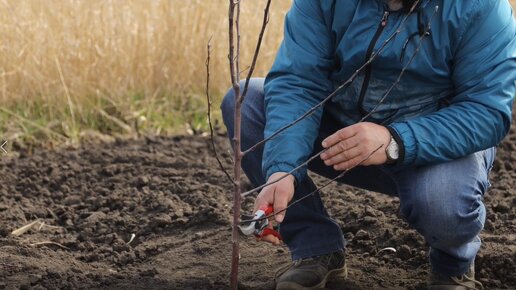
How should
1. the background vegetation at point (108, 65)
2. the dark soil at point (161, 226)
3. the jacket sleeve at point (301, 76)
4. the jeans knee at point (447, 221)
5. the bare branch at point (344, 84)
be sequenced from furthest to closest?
1. the background vegetation at point (108, 65)
2. the dark soil at point (161, 226)
3. the jacket sleeve at point (301, 76)
4. the jeans knee at point (447, 221)
5. the bare branch at point (344, 84)

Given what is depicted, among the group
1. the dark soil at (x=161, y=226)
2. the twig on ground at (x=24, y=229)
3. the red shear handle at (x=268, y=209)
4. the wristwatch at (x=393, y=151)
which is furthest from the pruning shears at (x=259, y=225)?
the twig on ground at (x=24, y=229)

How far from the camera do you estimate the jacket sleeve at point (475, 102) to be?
125 inches

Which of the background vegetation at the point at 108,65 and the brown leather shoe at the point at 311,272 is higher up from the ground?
the background vegetation at the point at 108,65

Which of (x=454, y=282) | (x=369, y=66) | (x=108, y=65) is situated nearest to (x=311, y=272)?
(x=454, y=282)

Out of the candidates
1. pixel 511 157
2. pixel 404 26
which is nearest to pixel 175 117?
pixel 511 157

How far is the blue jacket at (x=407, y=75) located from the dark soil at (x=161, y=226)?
2.06 ft

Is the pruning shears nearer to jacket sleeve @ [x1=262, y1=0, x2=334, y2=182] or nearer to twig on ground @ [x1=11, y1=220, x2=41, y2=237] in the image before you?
jacket sleeve @ [x1=262, y1=0, x2=334, y2=182]

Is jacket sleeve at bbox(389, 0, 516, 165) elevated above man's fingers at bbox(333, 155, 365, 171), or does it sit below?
above

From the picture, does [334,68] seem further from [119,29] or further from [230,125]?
[119,29]

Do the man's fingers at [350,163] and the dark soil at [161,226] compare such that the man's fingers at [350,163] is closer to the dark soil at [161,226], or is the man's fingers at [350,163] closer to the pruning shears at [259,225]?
the pruning shears at [259,225]

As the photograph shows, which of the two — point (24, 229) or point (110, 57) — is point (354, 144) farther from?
point (110, 57)

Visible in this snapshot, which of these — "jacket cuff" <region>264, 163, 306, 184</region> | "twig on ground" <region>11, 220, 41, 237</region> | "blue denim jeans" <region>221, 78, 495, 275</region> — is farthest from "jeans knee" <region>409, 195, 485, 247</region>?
"twig on ground" <region>11, 220, 41, 237</region>

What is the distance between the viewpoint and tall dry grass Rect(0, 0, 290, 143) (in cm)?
582

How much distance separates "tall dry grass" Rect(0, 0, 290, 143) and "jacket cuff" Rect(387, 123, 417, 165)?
9.61 ft
